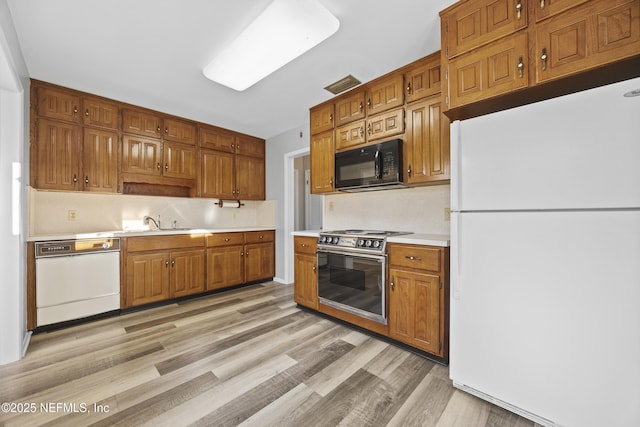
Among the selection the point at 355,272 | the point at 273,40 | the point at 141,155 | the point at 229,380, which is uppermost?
the point at 273,40

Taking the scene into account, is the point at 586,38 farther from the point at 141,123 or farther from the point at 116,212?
the point at 116,212

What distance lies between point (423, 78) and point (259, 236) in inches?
123

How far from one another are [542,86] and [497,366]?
1.60m

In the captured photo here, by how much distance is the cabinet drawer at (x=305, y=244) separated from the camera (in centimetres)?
294

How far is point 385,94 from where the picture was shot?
8.45 ft

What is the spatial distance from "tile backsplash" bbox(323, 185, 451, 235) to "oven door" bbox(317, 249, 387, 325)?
66cm

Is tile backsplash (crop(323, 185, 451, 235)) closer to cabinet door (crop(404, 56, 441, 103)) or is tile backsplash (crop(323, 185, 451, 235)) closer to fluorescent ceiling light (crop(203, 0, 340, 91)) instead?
cabinet door (crop(404, 56, 441, 103))

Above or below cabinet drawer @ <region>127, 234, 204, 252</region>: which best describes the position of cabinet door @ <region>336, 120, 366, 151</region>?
above

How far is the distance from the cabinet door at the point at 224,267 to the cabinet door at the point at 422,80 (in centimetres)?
305

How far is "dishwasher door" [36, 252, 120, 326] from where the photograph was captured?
2.51 m

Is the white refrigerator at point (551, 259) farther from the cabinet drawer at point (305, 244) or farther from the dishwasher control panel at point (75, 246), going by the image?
the dishwasher control panel at point (75, 246)

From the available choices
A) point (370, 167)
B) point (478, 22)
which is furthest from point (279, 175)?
point (478, 22)

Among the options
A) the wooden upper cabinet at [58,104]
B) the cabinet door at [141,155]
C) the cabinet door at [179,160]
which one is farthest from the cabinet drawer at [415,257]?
the wooden upper cabinet at [58,104]

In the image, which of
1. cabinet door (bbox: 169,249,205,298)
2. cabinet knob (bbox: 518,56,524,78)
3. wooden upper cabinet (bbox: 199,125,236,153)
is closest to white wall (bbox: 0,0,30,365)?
cabinet door (bbox: 169,249,205,298)
